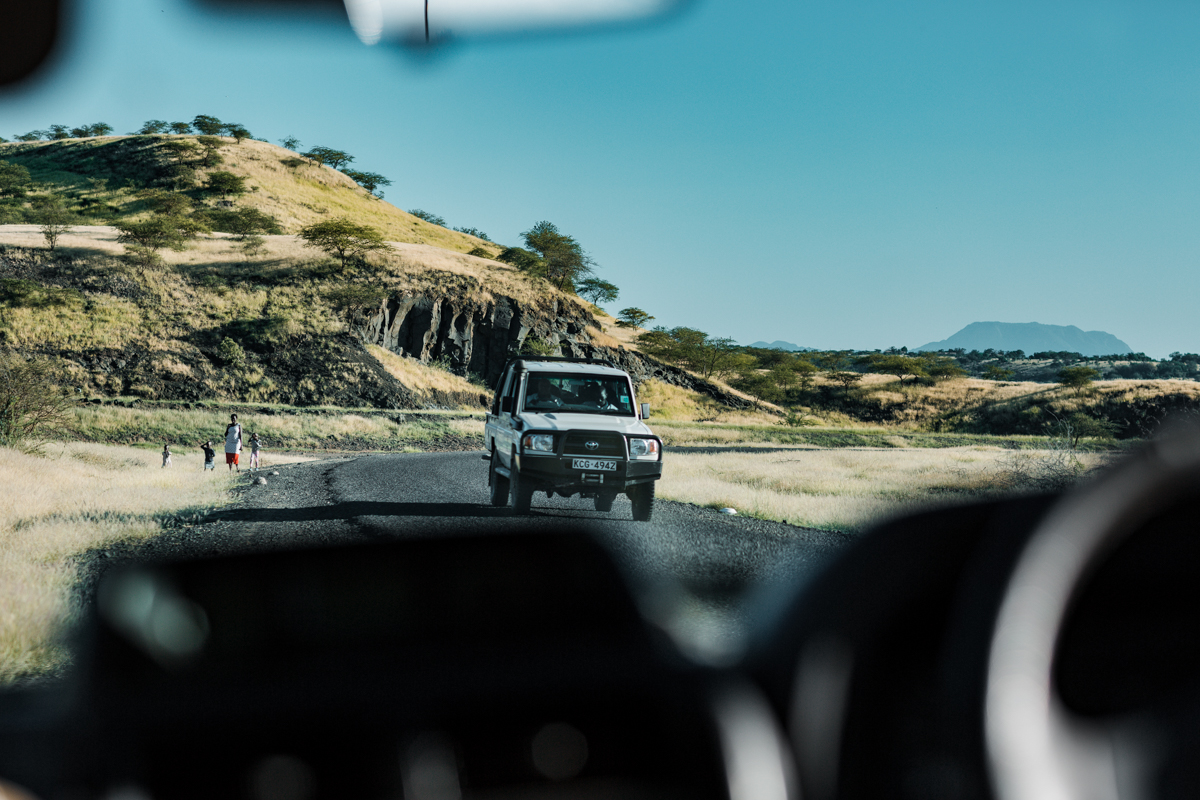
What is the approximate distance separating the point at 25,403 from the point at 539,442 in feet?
51.2

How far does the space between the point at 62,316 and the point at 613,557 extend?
197 feet

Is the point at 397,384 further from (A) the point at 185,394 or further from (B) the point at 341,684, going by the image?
(B) the point at 341,684

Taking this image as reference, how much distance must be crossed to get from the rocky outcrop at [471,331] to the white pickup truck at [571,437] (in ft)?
151

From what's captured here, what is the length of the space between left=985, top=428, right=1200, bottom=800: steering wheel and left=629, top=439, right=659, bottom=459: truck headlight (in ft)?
30.1

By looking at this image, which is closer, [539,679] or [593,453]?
[539,679]

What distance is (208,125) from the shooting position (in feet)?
413

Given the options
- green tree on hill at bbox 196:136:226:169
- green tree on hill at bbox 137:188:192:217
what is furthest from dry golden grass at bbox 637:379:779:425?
green tree on hill at bbox 196:136:226:169

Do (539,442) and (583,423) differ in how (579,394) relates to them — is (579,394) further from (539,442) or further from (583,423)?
(539,442)

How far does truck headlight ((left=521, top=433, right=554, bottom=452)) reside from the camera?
10242 millimetres

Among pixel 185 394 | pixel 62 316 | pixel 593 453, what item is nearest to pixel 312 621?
pixel 593 453

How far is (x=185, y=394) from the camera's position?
4669 centimetres

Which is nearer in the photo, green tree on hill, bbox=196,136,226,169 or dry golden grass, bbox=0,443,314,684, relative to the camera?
dry golden grass, bbox=0,443,314,684

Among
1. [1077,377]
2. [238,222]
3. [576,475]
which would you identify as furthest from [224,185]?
[576,475]

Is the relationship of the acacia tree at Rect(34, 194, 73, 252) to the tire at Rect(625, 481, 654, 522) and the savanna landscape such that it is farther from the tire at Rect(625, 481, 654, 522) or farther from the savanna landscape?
the tire at Rect(625, 481, 654, 522)
